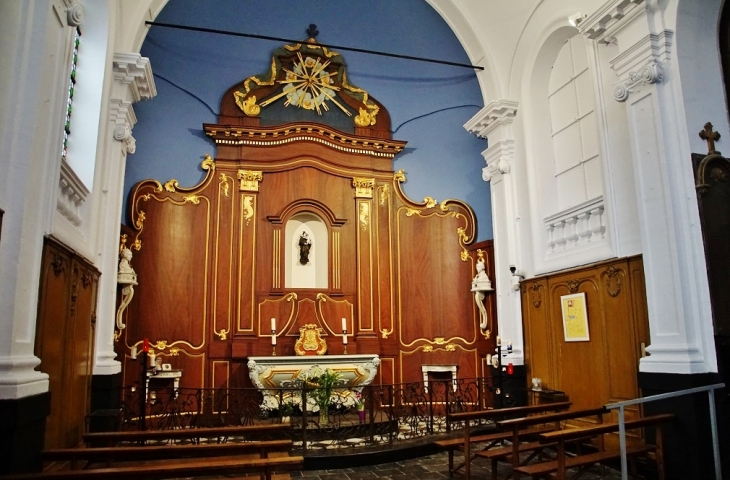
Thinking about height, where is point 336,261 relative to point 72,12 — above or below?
below

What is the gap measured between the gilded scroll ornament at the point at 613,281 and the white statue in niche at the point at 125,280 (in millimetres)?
6257

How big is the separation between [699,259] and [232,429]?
468 centimetres

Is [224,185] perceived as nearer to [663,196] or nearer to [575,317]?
[575,317]

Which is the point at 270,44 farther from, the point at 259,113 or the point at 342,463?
the point at 342,463

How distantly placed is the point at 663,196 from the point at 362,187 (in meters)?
5.00

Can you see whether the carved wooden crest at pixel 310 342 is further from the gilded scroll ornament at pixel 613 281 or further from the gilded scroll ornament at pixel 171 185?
the gilded scroll ornament at pixel 613 281

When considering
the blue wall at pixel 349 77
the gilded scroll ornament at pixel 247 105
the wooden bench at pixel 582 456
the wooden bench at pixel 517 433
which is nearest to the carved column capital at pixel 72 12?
the blue wall at pixel 349 77

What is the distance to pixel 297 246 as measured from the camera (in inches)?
380

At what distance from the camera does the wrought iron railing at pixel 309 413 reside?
6.93m

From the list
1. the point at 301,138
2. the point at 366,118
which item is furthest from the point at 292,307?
the point at 366,118

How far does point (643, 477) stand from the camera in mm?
5547

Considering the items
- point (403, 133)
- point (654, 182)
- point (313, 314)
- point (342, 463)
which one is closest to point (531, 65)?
point (403, 133)

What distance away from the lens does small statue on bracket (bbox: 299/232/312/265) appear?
373 inches

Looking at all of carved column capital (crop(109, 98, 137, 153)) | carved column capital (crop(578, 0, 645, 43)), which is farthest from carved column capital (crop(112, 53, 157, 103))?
carved column capital (crop(578, 0, 645, 43))
